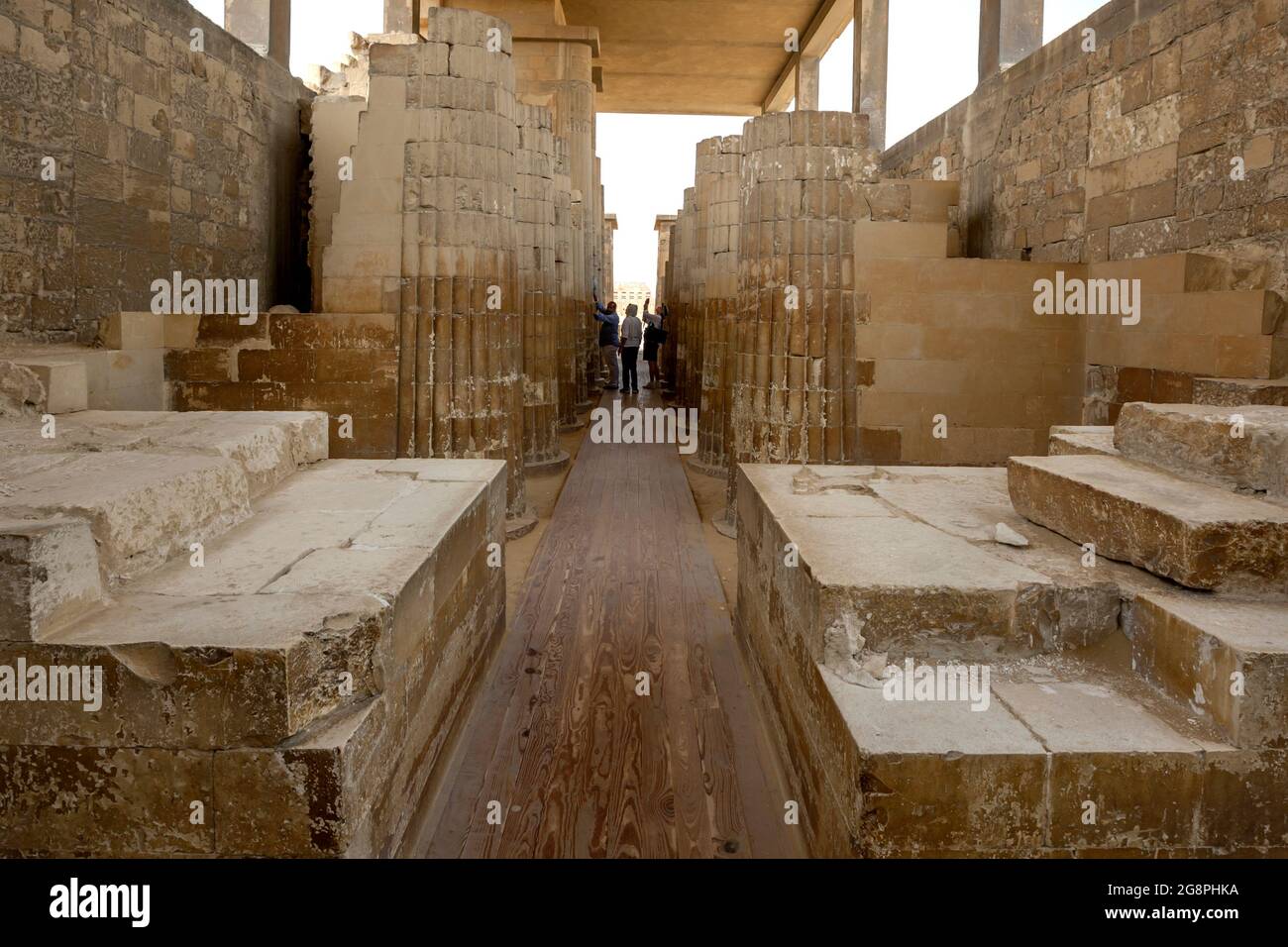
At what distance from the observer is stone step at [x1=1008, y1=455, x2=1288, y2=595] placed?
2.51 meters

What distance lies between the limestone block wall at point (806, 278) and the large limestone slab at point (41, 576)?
196 inches

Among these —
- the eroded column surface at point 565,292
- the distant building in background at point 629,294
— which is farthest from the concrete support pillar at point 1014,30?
the distant building in background at point 629,294

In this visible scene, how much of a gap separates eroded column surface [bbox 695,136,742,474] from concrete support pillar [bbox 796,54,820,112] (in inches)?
364

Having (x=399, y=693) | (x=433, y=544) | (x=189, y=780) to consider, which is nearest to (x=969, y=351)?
(x=433, y=544)

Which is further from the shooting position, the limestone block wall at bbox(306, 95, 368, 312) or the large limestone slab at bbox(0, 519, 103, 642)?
the limestone block wall at bbox(306, 95, 368, 312)

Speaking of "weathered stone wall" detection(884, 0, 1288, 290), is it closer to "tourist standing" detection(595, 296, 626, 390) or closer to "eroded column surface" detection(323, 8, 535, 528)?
"eroded column surface" detection(323, 8, 535, 528)

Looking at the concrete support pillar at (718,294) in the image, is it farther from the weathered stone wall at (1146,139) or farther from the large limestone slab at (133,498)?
the large limestone slab at (133,498)

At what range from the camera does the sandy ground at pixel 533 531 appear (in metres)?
5.56

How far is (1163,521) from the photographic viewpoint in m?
2.64

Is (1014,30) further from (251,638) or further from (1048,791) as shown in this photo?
(251,638)

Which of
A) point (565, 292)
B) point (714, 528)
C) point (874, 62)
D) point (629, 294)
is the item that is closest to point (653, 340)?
point (565, 292)

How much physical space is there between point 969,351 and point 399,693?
17.0 ft

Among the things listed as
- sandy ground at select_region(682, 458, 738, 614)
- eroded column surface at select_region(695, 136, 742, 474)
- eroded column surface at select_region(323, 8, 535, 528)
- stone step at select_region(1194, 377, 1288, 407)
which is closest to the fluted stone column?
eroded column surface at select_region(695, 136, 742, 474)

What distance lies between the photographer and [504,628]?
479cm
